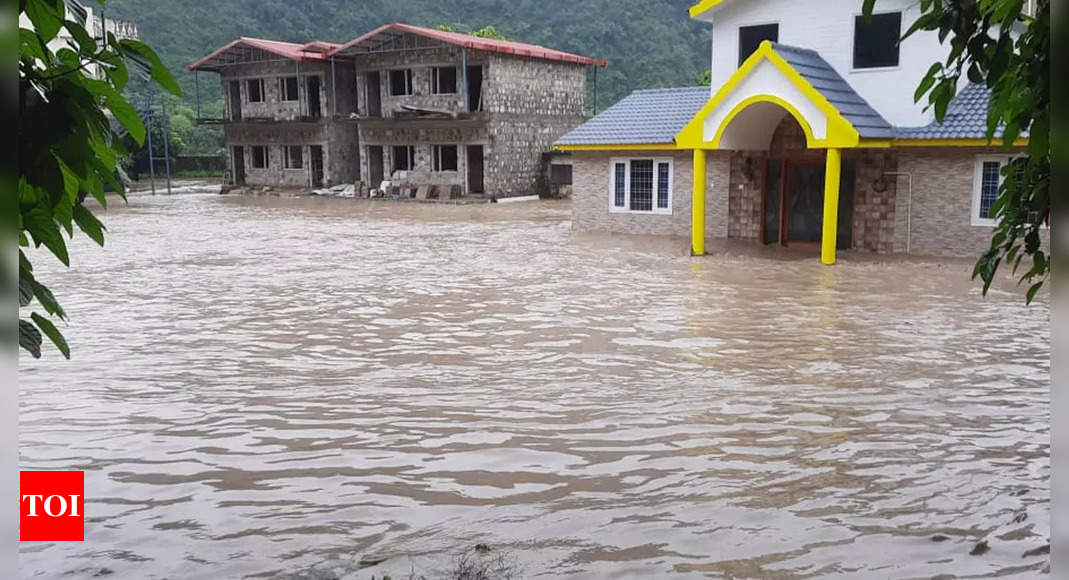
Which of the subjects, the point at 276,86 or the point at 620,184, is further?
the point at 276,86

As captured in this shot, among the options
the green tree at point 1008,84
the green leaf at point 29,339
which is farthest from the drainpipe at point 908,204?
the green leaf at point 29,339

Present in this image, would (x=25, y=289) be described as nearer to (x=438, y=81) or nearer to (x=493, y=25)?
(x=438, y=81)

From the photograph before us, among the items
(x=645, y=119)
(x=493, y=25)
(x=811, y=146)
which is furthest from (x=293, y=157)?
(x=811, y=146)

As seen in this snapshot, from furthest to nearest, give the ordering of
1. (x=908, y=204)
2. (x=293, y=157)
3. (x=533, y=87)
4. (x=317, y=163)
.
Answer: (x=293, y=157)
(x=317, y=163)
(x=533, y=87)
(x=908, y=204)

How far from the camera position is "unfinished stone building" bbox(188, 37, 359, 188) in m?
40.6

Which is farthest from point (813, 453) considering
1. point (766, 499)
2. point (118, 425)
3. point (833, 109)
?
point (833, 109)

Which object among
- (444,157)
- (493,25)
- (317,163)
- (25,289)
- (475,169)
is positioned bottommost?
(25,289)

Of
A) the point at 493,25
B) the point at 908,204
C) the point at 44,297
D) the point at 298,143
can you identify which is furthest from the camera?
the point at 493,25

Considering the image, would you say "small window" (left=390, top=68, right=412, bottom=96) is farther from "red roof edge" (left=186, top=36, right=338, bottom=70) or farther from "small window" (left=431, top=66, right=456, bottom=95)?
"red roof edge" (left=186, top=36, right=338, bottom=70)

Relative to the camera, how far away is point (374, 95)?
40.6 m

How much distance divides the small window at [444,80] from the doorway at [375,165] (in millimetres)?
4444

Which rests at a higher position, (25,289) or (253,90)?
(253,90)

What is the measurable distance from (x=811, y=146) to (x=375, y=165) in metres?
26.9

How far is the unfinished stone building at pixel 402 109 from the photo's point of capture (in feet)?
120
